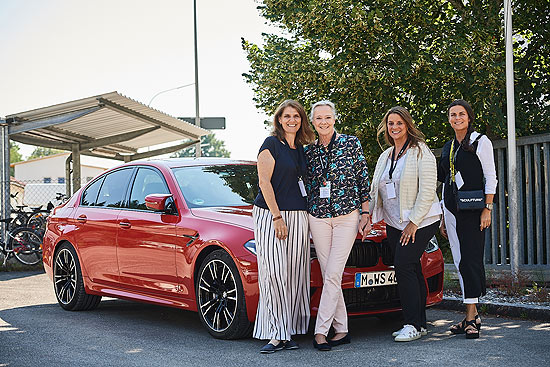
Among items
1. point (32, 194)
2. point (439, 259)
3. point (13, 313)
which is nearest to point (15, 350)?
point (13, 313)

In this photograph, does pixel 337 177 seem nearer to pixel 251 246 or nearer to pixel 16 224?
pixel 251 246

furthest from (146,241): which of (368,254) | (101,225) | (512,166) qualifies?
(512,166)

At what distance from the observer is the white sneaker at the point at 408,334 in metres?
6.42

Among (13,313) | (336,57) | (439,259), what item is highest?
(336,57)

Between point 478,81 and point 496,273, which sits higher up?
point 478,81

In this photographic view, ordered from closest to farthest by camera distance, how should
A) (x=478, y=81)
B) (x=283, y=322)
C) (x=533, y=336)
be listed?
(x=283, y=322), (x=533, y=336), (x=478, y=81)

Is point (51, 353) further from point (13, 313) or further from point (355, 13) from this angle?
point (355, 13)

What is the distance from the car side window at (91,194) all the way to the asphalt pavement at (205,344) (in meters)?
1.28

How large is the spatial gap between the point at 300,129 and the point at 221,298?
1.62 metres

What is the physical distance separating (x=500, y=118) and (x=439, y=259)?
16.8 feet

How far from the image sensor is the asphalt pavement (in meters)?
5.80

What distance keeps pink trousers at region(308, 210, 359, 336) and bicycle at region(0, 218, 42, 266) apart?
9897 mm

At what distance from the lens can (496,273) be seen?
10.7m

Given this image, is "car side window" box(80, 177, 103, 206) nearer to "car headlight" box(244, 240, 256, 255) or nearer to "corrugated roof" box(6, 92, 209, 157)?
"car headlight" box(244, 240, 256, 255)
